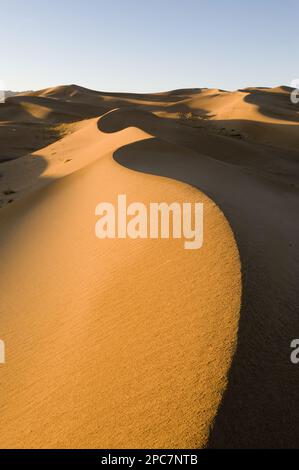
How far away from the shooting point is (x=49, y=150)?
11.9 m

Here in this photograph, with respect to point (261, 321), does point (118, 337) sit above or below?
below

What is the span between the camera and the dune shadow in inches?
69.0

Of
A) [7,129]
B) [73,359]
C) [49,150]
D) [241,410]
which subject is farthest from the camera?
[7,129]

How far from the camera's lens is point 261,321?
2309 millimetres

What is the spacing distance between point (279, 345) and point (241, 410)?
506 millimetres

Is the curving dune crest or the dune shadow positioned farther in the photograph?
the curving dune crest

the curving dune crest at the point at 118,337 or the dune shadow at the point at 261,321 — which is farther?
the curving dune crest at the point at 118,337

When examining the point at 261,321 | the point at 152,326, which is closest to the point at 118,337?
the point at 152,326

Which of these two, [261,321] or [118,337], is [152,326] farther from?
[261,321]

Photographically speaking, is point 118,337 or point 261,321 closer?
point 261,321

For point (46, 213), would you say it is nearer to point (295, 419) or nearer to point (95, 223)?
point (95, 223)

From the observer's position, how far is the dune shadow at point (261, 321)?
175 cm

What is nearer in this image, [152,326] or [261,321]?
[261,321]
